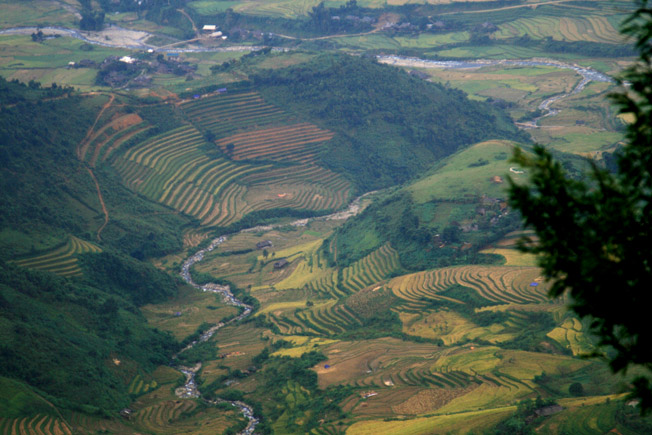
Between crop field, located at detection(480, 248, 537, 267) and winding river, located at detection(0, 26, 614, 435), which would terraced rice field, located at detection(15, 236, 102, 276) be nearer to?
winding river, located at detection(0, 26, 614, 435)

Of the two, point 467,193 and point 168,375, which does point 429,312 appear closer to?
point 467,193

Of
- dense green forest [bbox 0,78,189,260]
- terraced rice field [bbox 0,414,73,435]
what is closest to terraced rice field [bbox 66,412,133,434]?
terraced rice field [bbox 0,414,73,435]

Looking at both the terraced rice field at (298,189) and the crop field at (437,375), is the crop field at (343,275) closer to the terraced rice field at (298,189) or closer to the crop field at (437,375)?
the crop field at (437,375)

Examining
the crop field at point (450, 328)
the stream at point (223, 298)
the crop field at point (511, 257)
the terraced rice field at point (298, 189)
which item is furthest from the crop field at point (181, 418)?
the terraced rice field at point (298, 189)

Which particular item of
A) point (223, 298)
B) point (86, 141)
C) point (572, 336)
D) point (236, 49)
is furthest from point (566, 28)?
point (572, 336)

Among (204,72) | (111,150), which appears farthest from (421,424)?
(204,72)
